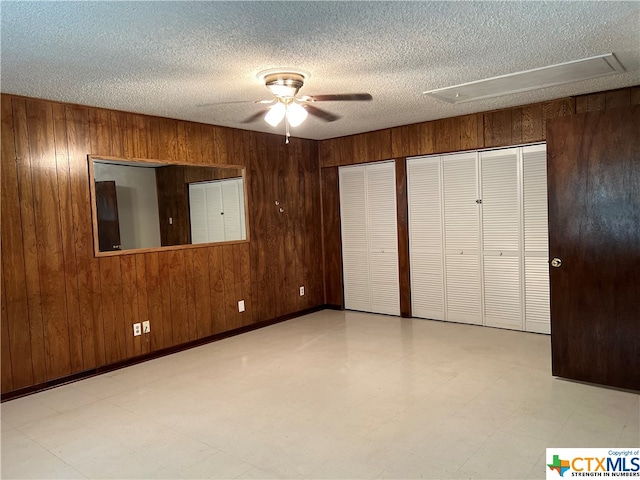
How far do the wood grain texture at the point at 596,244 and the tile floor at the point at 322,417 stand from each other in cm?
25

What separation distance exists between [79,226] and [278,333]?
2.29 meters

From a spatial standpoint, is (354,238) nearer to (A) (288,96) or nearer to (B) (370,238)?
(B) (370,238)

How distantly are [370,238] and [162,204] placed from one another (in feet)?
8.56

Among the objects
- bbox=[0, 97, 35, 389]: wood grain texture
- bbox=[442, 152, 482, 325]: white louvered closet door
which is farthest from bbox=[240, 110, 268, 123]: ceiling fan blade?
bbox=[442, 152, 482, 325]: white louvered closet door

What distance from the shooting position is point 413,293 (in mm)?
5520

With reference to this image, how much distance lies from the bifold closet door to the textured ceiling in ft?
6.22

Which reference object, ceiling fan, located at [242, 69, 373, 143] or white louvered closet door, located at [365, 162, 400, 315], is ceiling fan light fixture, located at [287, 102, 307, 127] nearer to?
ceiling fan, located at [242, 69, 373, 143]

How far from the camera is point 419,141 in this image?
5.19 meters

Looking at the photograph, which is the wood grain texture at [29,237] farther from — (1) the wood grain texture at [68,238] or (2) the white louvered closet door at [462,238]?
(2) the white louvered closet door at [462,238]

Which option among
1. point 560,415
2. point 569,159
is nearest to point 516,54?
point 569,159

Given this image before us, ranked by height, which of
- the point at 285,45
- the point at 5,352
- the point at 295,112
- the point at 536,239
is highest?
the point at 285,45

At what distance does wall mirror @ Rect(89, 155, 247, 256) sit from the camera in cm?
397

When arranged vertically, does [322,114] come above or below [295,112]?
above

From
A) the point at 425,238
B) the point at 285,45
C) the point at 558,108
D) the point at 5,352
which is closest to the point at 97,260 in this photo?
the point at 5,352
